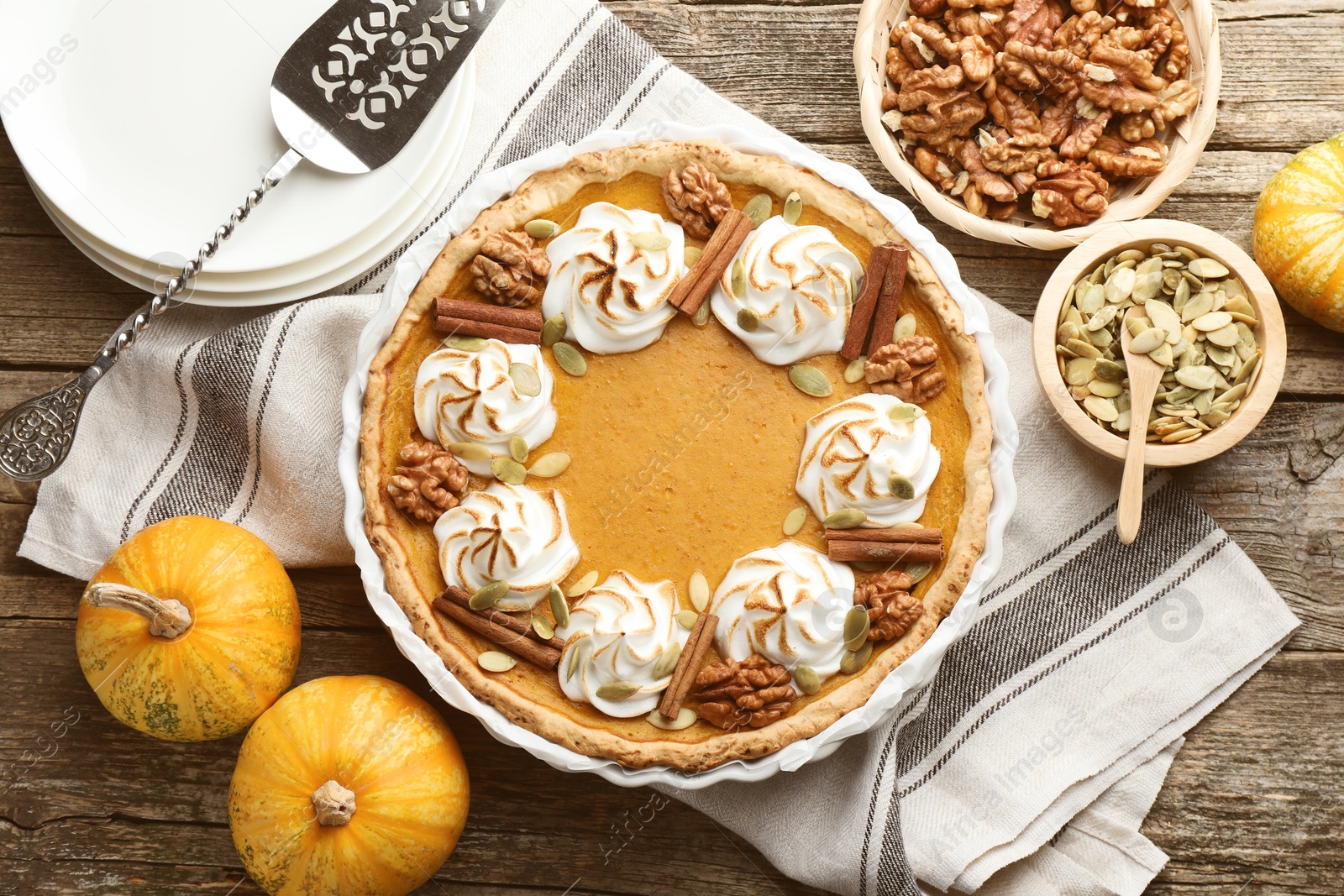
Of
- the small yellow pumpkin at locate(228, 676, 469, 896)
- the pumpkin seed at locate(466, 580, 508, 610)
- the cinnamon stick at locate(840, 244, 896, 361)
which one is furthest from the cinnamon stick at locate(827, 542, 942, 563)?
the small yellow pumpkin at locate(228, 676, 469, 896)

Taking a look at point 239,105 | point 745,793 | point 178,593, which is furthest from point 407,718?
point 239,105

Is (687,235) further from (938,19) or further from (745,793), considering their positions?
(745,793)

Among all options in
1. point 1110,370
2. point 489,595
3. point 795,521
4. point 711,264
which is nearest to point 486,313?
point 711,264

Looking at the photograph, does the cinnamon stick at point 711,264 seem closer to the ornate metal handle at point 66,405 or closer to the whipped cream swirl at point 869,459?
the whipped cream swirl at point 869,459

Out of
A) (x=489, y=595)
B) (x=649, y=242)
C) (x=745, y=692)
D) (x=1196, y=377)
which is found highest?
(x=649, y=242)

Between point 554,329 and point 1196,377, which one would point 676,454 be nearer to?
point 554,329

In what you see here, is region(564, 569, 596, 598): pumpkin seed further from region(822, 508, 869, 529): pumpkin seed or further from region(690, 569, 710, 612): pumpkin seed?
region(822, 508, 869, 529): pumpkin seed
